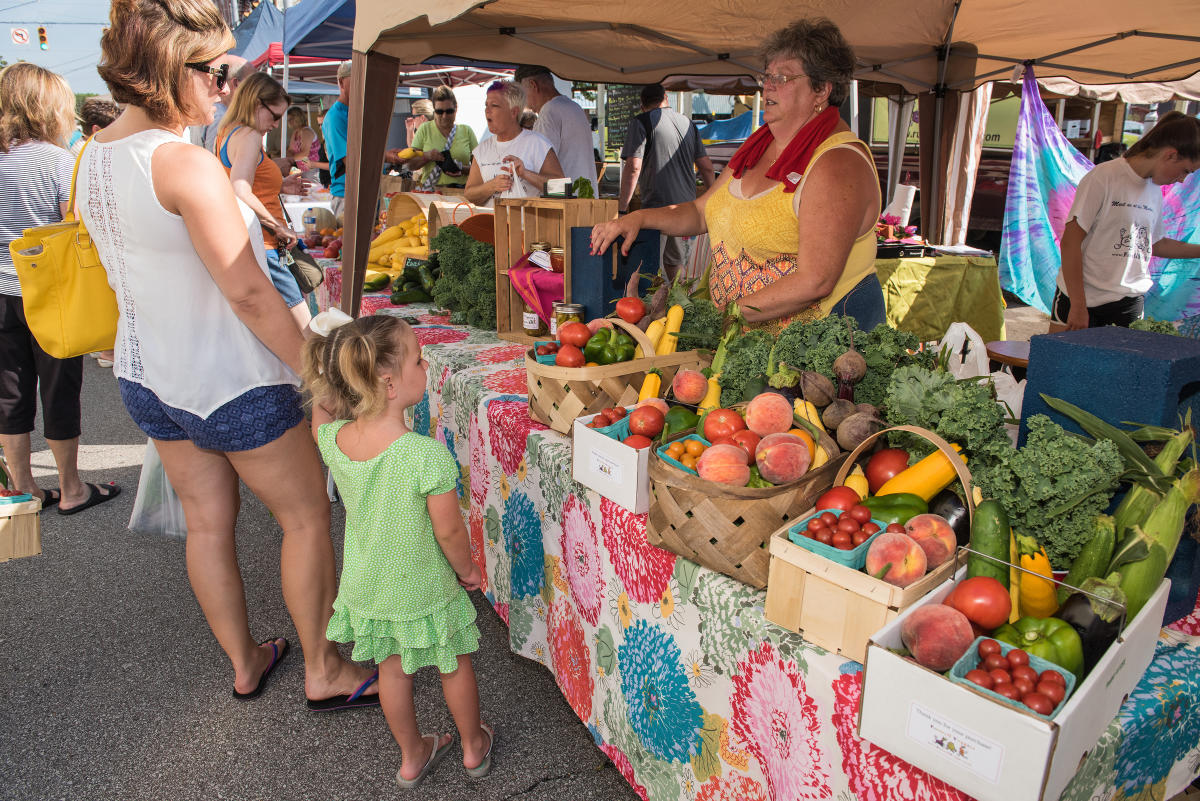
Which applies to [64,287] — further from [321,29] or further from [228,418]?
[321,29]

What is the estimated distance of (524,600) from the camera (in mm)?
2375

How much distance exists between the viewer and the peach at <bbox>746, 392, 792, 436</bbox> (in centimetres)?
149

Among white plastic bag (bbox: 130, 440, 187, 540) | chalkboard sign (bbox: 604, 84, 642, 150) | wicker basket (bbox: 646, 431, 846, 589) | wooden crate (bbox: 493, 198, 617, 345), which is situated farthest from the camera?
chalkboard sign (bbox: 604, 84, 642, 150)

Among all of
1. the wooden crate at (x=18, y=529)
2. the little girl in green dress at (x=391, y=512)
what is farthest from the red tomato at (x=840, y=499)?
the wooden crate at (x=18, y=529)

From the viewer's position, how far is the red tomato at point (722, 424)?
1.53 m

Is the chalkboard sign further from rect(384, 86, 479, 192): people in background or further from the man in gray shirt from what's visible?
the man in gray shirt

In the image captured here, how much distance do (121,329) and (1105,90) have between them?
749cm

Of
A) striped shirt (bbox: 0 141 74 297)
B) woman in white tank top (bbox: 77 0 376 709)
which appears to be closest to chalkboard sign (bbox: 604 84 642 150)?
striped shirt (bbox: 0 141 74 297)

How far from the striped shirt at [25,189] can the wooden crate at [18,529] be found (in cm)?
178

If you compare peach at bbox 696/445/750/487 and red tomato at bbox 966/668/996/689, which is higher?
peach at bbox 696/445/750/487

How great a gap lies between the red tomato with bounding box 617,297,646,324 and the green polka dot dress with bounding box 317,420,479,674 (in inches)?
29.1

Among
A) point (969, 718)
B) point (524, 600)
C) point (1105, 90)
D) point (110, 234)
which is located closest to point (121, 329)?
point (110, 234)

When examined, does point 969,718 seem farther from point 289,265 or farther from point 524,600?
point 289,265

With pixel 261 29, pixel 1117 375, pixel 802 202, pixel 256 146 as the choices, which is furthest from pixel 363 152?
pixel 261 29
